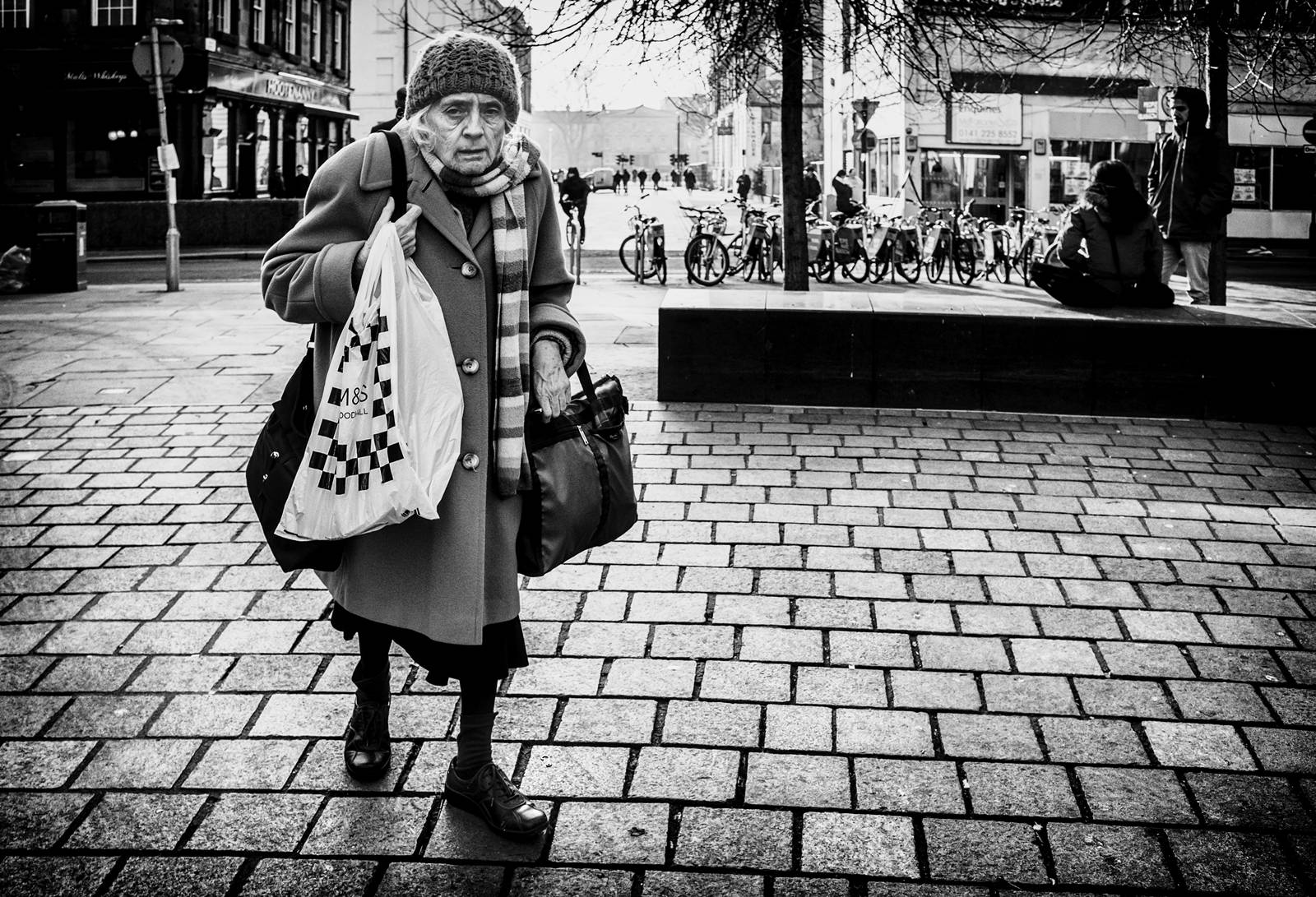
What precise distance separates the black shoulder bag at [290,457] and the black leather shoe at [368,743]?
0.48 m

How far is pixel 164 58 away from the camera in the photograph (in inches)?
627

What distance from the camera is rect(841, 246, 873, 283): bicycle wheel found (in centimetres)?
1856

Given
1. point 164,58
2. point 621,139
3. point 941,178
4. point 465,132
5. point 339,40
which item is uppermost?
point 621,139

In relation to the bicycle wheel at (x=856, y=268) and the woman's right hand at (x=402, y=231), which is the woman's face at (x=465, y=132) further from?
the bicycle wheel at (x=856, y=268)

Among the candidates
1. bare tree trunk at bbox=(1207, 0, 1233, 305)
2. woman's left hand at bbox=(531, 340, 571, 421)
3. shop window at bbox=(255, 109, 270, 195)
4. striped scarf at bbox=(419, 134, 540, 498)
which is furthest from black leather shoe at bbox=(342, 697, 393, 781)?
shop window at bbox=(255, 109, 270, 195)

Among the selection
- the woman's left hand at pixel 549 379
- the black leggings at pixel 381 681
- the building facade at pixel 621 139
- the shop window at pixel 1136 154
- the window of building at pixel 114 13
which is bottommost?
the black leggings at pixel 381 681

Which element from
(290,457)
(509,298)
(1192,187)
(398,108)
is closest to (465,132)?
(509,298)

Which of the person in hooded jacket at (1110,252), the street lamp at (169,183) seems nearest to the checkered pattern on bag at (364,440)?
the person in hooded jacket at (1110,252)

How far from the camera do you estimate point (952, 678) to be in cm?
402

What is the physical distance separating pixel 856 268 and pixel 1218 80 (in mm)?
8639

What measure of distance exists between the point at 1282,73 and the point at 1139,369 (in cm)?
680

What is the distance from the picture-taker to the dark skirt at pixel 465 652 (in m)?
3.10

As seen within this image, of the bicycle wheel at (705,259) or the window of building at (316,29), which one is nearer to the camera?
the bicycle wheel at (705,259)

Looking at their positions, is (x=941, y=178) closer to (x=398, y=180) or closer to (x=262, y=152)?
(x=262, y=152)
